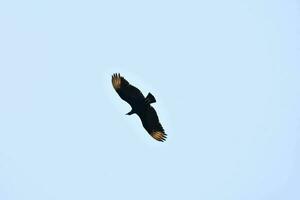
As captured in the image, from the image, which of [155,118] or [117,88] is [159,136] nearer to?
[155,118]

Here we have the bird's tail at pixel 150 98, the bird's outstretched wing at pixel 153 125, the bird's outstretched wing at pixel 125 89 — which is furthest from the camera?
the bird's outstretched wing at pixel 153 125

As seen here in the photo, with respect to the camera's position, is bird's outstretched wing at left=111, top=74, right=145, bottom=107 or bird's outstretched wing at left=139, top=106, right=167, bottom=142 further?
bird's outstretched wing at left=139, top=106, right=167, bottom=142

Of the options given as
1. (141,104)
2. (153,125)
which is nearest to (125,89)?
(141,104)

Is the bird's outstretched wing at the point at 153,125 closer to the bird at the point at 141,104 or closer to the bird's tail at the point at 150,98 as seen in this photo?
the bird at the point at 141,104

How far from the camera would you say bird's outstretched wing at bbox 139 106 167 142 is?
2859 centimetres

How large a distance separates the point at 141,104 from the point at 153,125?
1123mm

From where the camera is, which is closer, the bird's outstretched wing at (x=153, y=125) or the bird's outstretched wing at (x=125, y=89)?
the bird's outstretched wing at (x=125, y=89)

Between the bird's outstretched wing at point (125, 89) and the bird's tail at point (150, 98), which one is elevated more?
the bird's outstretched wing at point (125, 89)

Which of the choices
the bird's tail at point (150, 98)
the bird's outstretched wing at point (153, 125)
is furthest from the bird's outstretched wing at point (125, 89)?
the bird's outstretched wing at point (153, 125)

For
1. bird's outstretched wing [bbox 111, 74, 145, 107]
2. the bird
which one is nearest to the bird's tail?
the bird

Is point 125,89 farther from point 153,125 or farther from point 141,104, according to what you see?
point 153,125

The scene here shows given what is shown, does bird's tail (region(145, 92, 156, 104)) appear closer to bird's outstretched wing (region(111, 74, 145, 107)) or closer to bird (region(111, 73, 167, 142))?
bird (region(111, 73, 167, 142))

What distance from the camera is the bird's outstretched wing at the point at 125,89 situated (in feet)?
89.8

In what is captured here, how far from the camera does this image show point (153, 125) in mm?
28703
